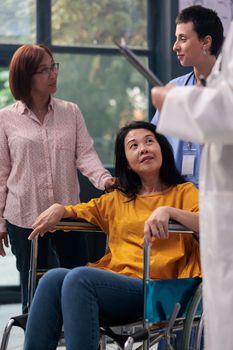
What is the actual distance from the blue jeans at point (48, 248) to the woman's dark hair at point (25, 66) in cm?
57

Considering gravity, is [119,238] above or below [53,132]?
below

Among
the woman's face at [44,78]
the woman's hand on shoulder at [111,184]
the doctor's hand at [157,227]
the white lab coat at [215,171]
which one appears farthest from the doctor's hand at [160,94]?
the woman's face at [44,78]

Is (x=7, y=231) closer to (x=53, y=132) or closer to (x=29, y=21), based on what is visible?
(x=53, y=132)

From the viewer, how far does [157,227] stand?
112 inches

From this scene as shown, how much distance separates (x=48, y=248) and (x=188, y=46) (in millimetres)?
991

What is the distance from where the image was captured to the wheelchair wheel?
288cm

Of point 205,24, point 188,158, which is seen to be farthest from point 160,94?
point 205,24

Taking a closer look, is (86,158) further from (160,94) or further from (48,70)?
(160,94)

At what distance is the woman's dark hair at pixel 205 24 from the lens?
358cm

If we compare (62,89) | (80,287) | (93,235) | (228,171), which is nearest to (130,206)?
(80,287)

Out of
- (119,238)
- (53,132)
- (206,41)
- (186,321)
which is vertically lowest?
(186,321)

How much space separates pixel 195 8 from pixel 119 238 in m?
1.03

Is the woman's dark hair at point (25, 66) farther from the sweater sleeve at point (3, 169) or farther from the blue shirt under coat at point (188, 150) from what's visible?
the blue shirt under coat at point (188, 150)

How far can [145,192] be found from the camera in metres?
A: 3.25
